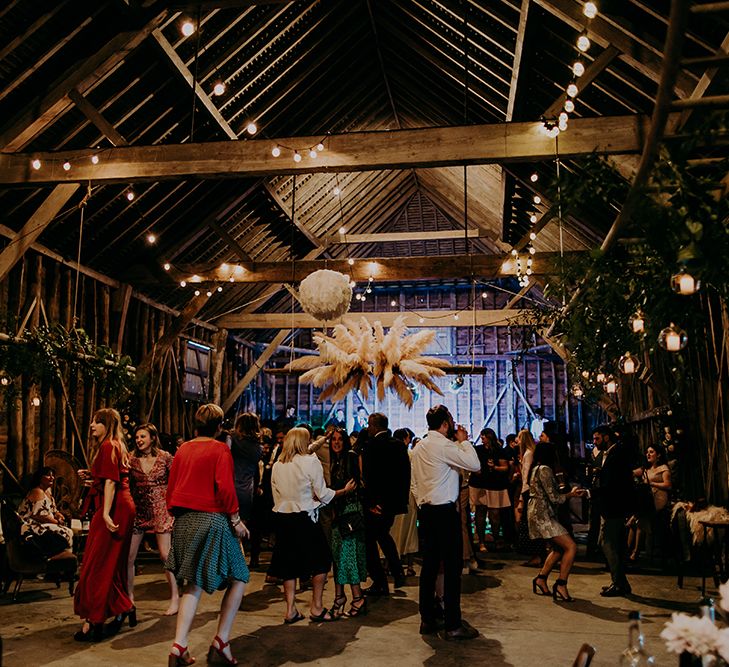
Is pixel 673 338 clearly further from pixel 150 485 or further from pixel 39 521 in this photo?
pixel 39 521

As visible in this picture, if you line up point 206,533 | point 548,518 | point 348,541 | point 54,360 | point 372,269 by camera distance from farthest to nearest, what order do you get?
point 372,269
point 54,360
point 548,518
point 348,541
point 206,533

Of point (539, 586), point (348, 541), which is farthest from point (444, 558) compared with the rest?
point (539, 586)

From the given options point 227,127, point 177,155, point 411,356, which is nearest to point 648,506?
point 411,356

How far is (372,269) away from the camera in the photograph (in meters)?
11.0

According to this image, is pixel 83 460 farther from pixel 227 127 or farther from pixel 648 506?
pixel 648 506

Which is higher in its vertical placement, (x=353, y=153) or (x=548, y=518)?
(x=353, y=153)

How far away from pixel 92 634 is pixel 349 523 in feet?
6.44

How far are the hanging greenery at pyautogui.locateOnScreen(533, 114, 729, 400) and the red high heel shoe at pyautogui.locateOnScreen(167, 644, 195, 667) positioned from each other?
3392mm

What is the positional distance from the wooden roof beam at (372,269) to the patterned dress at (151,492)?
18.4 ft

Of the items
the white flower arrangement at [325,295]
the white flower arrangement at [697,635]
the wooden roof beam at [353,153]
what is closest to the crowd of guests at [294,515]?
the white flower arrangement at [325,295]

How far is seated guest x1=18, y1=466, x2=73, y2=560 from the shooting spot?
20.0ft

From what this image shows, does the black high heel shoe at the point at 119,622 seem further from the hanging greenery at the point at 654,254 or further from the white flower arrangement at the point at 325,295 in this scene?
the hanging greenery at the point at 654,254

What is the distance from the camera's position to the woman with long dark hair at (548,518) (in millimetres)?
5969

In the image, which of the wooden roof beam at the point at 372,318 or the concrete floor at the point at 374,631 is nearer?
the concrete floor at the point at 374,631
